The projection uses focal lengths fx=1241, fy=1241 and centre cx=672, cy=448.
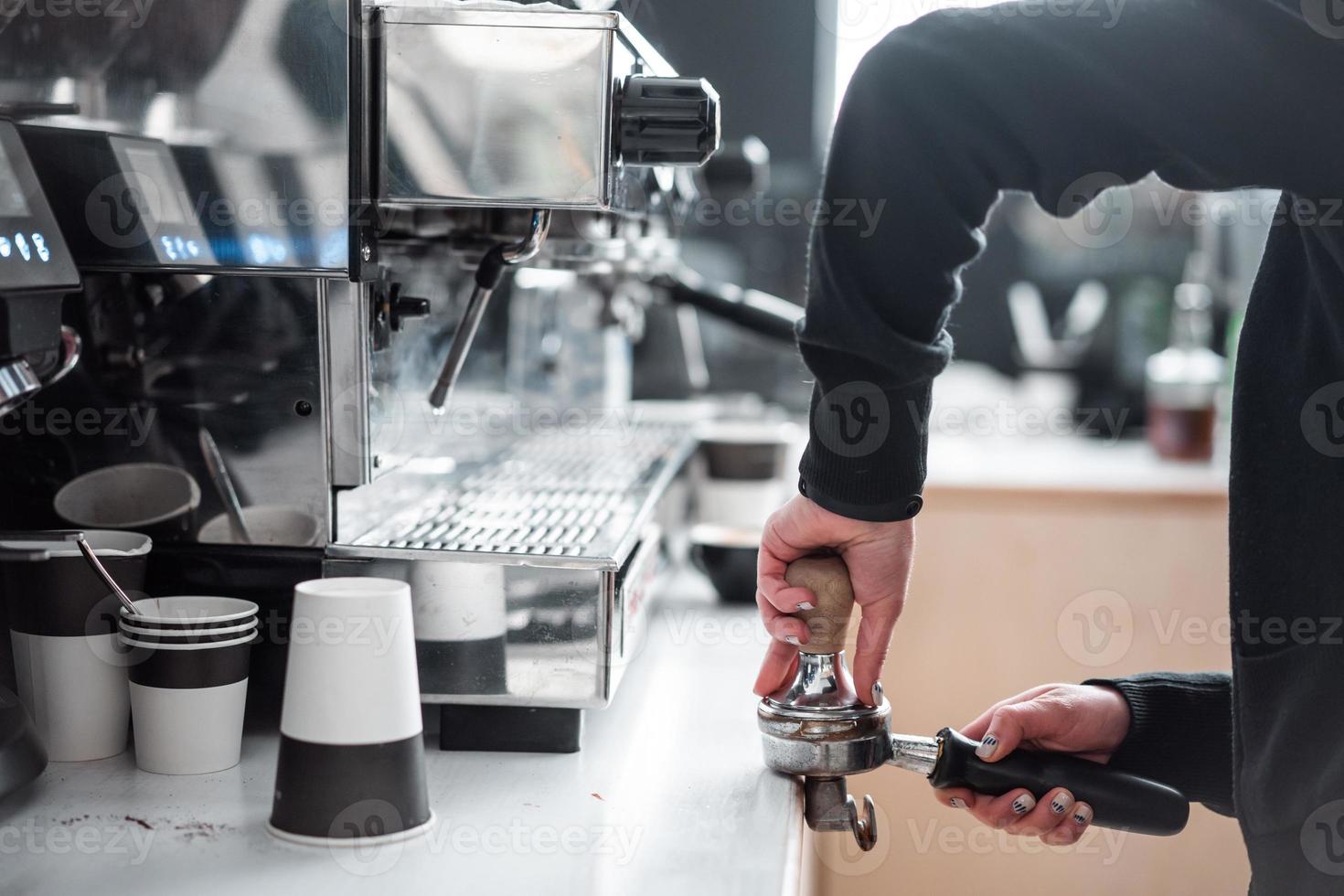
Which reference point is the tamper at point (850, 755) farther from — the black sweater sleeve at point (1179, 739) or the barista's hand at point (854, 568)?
the black sweater sleeve at point (1179, 739)

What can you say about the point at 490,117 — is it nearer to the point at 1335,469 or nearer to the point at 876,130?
the point at 876,130

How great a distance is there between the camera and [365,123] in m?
0.79

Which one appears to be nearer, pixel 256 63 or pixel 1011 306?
pixel 256 63

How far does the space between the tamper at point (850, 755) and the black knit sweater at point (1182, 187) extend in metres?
0.06

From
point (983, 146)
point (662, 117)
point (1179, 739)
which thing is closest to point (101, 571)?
point (662, 117)

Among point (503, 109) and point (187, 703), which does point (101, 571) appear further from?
point (503, 109)

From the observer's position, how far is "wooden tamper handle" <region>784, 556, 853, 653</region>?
30.6 inches

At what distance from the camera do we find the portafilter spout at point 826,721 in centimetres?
78

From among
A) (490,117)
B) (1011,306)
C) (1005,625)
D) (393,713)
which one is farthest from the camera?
(1011,306)

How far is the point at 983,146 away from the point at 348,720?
0.46 meters

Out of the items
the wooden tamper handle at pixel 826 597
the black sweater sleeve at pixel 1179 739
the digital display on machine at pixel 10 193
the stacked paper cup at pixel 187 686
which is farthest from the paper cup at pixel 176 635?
the black sweater sleeve at pixel 1179 739

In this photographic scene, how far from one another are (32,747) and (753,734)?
0.48m

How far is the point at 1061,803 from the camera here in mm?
808

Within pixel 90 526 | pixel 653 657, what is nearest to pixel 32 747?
pixel 90 526
